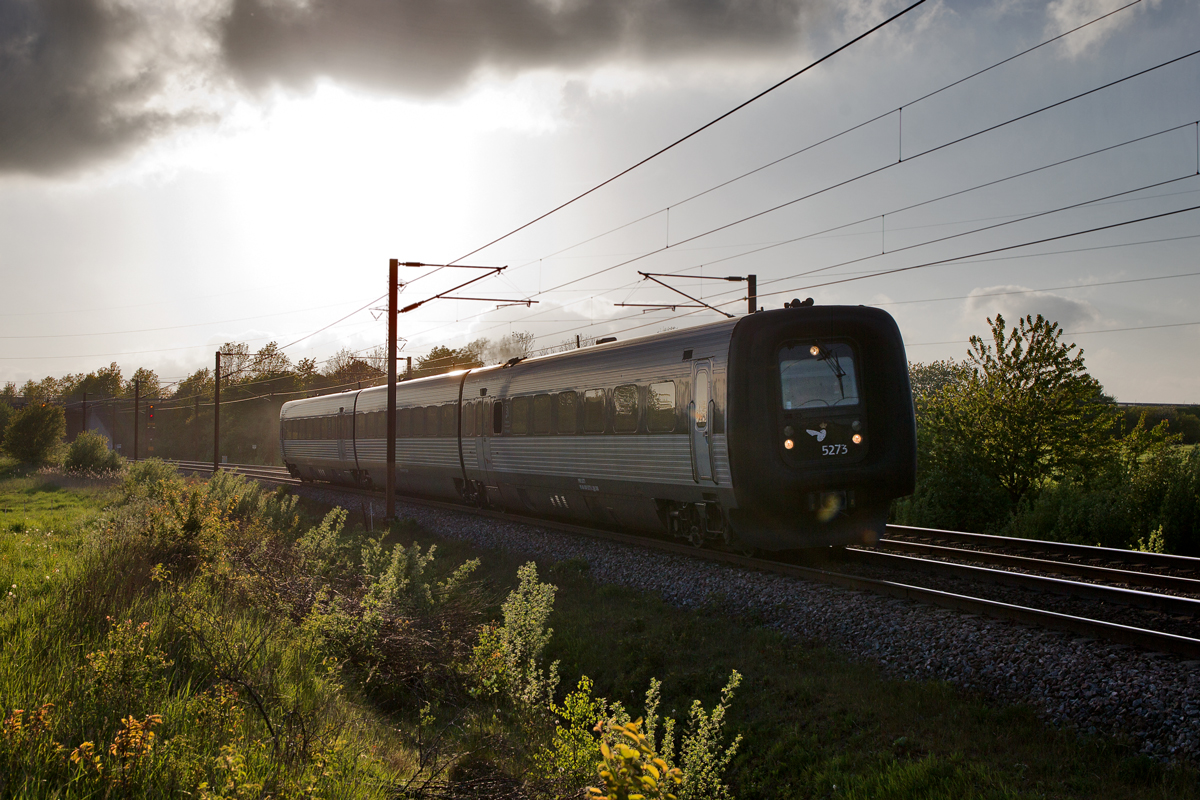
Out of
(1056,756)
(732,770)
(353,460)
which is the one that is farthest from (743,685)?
(353,460)

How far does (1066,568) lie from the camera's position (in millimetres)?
9867

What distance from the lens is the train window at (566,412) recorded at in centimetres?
1416

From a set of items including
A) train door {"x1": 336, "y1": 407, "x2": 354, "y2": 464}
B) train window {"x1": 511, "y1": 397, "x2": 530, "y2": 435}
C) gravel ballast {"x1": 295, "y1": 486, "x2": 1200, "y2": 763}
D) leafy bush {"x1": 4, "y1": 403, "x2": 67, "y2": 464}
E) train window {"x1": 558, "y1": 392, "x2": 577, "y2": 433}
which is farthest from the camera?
leafy bush {"x1": 4, "y1": 403, "x2": 67, "y2": 464}

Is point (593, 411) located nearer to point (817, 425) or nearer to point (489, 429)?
point (817, 425)

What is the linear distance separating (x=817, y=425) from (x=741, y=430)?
45.0 inches

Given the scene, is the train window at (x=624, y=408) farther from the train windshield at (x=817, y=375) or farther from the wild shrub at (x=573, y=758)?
the wild shrub at (x=573, y=758)

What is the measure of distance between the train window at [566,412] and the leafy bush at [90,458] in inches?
1436

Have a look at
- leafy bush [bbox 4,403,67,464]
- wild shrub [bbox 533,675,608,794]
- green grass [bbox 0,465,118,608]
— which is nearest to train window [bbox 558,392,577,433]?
green grass [bbox 0,465,118,608]

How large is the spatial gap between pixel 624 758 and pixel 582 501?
1141 cm

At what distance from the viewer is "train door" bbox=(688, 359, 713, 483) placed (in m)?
10.7

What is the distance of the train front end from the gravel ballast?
1.13 m

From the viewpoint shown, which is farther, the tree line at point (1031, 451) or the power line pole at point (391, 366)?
the power line pole at point (391, 366)

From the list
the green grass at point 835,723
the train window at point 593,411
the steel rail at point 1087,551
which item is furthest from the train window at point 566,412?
the steel rail at point 1087,551

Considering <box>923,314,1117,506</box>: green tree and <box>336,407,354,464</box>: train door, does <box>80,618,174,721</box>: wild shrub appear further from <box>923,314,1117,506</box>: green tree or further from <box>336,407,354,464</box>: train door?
<box>336,407,354,464</box>: train door
